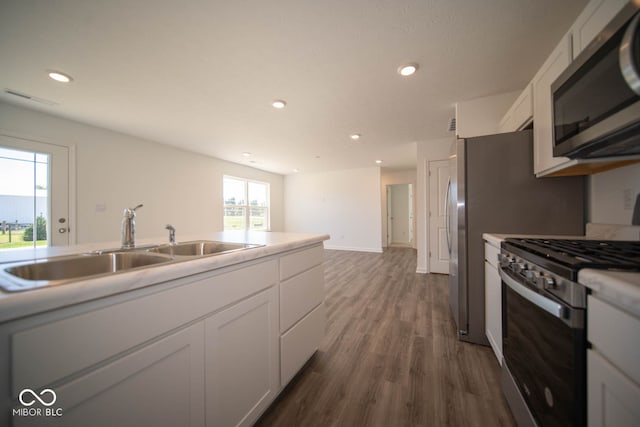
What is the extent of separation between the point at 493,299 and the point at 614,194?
0.98 meters

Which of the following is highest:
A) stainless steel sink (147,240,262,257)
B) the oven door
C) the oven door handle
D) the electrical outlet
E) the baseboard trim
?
the electrical outlet

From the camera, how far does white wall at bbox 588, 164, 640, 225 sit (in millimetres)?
1271

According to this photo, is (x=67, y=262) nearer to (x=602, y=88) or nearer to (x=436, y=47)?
(x=602, y=88)

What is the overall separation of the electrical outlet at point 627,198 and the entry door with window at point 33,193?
18.2 feet

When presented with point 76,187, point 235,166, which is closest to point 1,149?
point 76,187

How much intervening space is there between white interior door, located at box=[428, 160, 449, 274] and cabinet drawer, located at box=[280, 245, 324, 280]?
3011mm

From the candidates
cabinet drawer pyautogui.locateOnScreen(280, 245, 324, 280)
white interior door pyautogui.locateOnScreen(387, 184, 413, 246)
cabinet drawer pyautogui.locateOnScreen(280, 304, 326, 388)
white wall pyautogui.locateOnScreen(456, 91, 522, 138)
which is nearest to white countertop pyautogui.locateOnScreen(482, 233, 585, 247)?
cabinet drawer pyautogui.locateOnScreen(280, 245, 324, 280)

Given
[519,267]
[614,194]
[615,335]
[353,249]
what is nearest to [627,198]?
[614,194]

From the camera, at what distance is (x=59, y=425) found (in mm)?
514

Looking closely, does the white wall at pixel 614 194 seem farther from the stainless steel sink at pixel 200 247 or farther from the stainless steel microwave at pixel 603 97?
the stainless steel sink at pixel 200 247

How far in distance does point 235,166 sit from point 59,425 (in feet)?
19.2

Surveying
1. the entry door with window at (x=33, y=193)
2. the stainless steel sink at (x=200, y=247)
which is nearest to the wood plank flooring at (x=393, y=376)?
the stainless steel sink at (x=200, y=247)

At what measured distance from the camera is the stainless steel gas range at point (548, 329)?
0.69 meters

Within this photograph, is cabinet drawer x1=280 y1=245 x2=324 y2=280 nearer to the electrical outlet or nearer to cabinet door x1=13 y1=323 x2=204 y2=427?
cabinet door x1=13 y1=323 x2=204 y2=427
